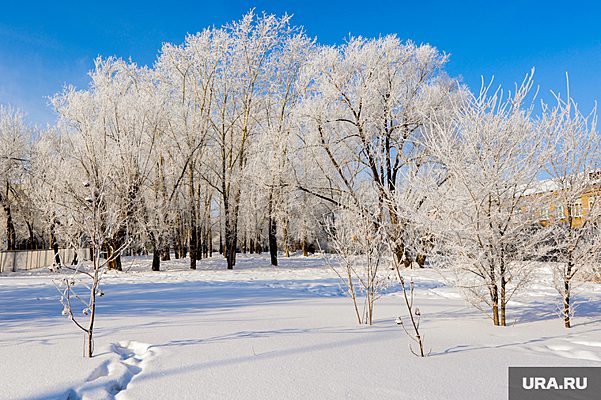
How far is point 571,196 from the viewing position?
5.69m

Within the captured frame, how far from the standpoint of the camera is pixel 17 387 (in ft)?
9.84

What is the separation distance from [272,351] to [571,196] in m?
4.84

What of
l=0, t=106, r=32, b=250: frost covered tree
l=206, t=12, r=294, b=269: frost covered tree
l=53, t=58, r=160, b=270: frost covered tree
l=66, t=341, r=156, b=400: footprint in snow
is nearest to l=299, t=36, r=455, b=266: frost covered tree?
l=206, t=12, r=294, b=269: frost covered tree

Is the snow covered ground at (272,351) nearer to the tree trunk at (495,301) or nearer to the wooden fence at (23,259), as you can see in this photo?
the tree trunk at (495,301)

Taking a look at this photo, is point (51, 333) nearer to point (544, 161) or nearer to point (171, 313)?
point (171, 313)

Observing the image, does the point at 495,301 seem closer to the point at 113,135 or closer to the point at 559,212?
the point at 559,212

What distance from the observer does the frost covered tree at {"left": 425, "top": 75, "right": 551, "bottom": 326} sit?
213 inches

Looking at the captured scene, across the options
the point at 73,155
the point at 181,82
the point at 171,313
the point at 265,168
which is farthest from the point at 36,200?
the point at 171,313

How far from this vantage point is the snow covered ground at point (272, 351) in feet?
10.0

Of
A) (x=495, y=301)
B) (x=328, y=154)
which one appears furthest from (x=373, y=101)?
(x=495, y=301)

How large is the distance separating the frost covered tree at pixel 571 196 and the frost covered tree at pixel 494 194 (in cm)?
26

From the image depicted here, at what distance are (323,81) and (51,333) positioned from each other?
44.0 ft

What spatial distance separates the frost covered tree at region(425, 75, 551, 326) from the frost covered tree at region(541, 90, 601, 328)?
263mm

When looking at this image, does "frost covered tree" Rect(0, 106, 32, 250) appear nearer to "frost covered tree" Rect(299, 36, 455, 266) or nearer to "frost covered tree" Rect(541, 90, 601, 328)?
"frost covered tree" Rect(299, 36, 455, 266)
